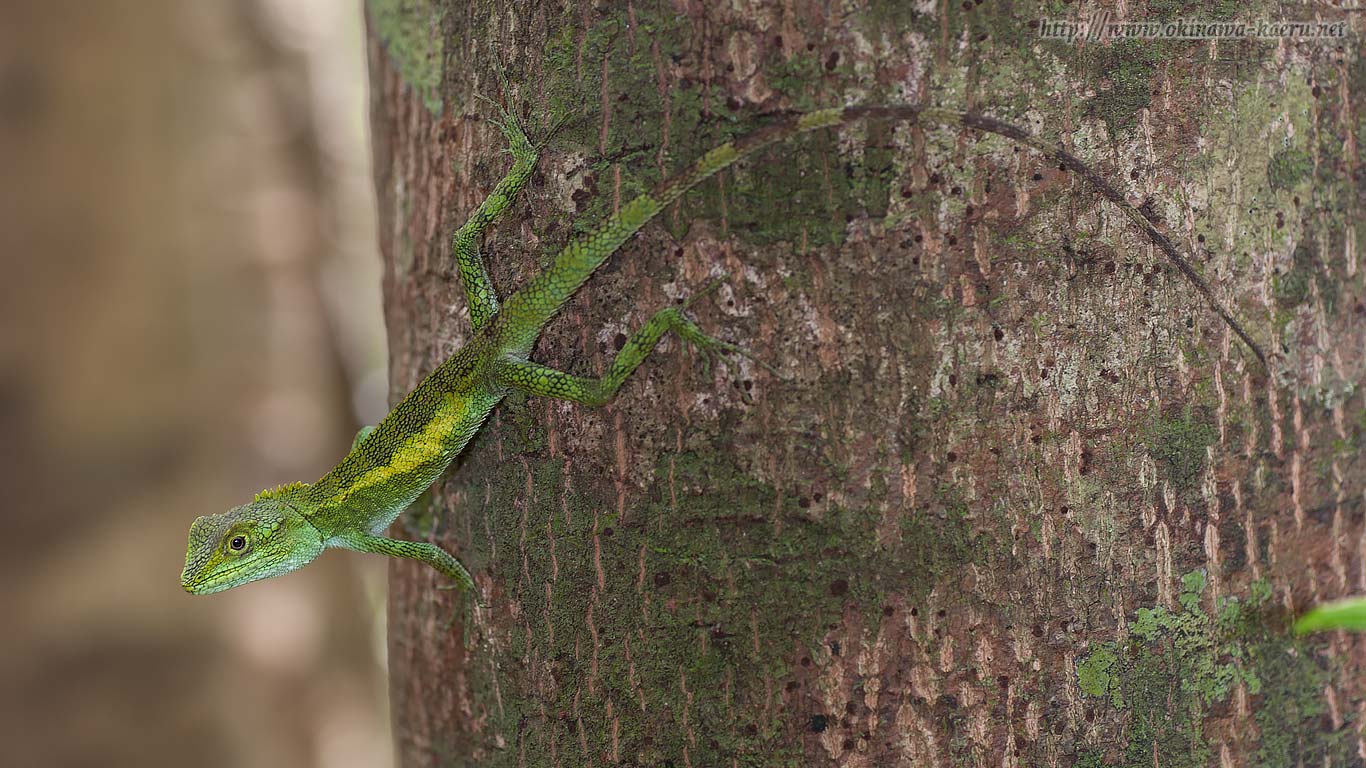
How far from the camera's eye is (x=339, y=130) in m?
7.07

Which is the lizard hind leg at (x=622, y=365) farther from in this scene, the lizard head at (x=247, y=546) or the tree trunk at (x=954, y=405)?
the lizard head at (x=247, y=546)

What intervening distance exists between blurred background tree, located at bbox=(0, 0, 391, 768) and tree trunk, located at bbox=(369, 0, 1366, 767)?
17.3 feet

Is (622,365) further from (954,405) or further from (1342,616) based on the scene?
(1342,616)

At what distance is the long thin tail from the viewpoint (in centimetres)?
175

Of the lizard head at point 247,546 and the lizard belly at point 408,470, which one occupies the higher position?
the lizard belly at point 408,470

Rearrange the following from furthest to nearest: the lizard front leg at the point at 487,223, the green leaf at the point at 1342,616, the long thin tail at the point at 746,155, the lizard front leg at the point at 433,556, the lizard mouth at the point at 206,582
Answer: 1. the lizard mouth at the point at 206,582
2. the lizard front leg at the point at 433,556
3. the lizard front leg at the point at 487,223
4. the long thin tail at the point at 746,155
5. the green leaf at the point at 1342,616

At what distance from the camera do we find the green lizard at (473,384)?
1796mm

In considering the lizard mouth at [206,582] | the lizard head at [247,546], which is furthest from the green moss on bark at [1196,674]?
the lizard mouth at [206,582]

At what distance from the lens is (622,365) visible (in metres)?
1.88

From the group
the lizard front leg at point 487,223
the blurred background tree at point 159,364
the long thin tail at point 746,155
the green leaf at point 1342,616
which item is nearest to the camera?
the green leaf at point 1342,616

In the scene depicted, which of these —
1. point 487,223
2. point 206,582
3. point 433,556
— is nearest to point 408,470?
point 433,556

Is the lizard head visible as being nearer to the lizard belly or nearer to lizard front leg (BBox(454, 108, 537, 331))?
the lizard belly

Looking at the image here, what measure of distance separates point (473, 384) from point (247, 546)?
971mm

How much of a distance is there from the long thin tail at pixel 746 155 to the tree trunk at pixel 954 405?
0.02 metres
